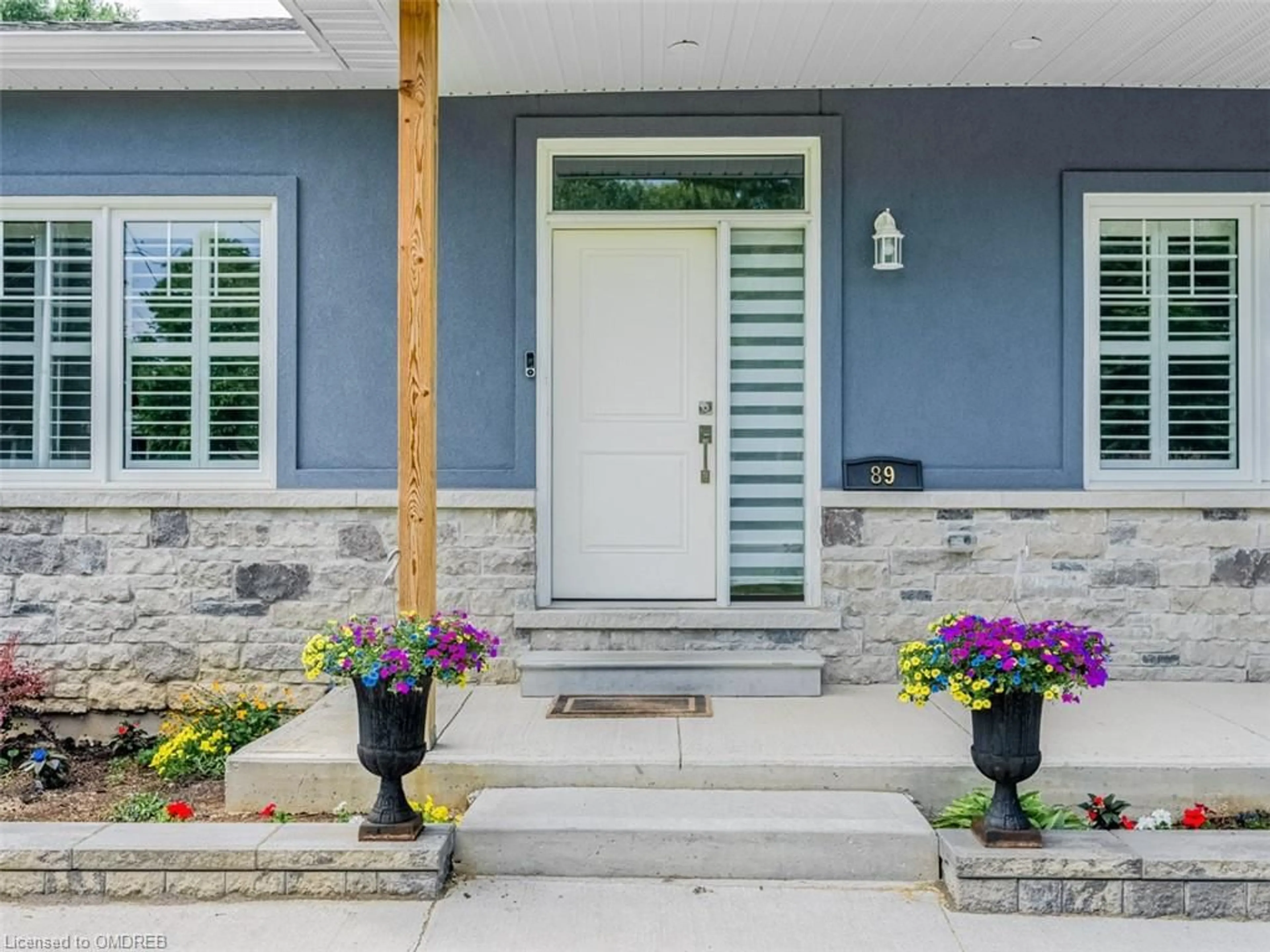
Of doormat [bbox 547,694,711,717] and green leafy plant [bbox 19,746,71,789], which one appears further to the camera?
doormat [bbox 547,694,711,717]

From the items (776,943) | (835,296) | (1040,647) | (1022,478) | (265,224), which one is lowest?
(776,943)

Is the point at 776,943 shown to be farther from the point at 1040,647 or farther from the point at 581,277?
the point at 581,277

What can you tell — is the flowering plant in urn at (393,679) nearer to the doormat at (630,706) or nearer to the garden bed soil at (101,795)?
the garden bed soil at (101,795)

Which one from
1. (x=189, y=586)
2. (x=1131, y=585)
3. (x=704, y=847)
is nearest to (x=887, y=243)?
(x=1131, y=585)

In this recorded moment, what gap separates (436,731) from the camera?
4.18 m

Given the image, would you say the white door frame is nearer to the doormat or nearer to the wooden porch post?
the doormat

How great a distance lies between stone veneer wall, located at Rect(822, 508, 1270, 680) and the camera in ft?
16.6

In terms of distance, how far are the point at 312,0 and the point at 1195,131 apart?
4081mm

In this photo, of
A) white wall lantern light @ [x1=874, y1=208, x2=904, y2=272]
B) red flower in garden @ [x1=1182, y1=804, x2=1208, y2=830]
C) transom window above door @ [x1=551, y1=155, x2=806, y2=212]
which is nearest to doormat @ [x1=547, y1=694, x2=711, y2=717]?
red flower in garden @ [x1=1182, y1=804, x2=1208, y2=830]

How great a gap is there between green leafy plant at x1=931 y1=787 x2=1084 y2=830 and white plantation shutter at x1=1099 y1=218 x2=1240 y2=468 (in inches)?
85.6

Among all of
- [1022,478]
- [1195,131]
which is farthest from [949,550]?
[1195,131]

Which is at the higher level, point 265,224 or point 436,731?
point 265,224

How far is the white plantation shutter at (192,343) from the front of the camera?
Result: 5.21 meters

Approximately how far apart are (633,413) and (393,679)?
2.32 meters
